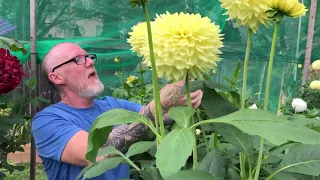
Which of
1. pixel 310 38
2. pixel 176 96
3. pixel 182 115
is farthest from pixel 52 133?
pixel 310 38

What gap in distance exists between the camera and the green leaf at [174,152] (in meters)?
0.50

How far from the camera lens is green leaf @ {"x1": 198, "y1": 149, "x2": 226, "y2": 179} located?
70 cm

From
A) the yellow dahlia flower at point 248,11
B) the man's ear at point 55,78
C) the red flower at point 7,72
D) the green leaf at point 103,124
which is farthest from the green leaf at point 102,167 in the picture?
the man's ear at point 55,78

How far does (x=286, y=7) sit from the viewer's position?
2.08 feet

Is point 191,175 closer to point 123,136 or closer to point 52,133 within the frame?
point 123,136

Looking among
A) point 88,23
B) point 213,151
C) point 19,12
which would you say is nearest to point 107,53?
point 88,23

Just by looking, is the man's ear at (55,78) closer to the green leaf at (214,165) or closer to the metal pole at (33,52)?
the metal pole at (33,52)

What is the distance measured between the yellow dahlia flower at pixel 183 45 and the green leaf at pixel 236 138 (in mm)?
109

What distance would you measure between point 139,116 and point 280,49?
10.7 feet

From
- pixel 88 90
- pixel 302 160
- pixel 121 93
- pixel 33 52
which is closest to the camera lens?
pixel 302 160

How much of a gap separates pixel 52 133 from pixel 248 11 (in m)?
1.13

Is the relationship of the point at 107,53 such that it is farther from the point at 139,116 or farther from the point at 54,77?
the point at 139,116

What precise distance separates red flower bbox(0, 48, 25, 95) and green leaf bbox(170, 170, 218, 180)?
2.98 feet

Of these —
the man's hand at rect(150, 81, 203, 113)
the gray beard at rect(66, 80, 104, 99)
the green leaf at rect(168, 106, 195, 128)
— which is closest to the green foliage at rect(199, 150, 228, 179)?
the green leaf at rect(168, 106, 195, 128)
